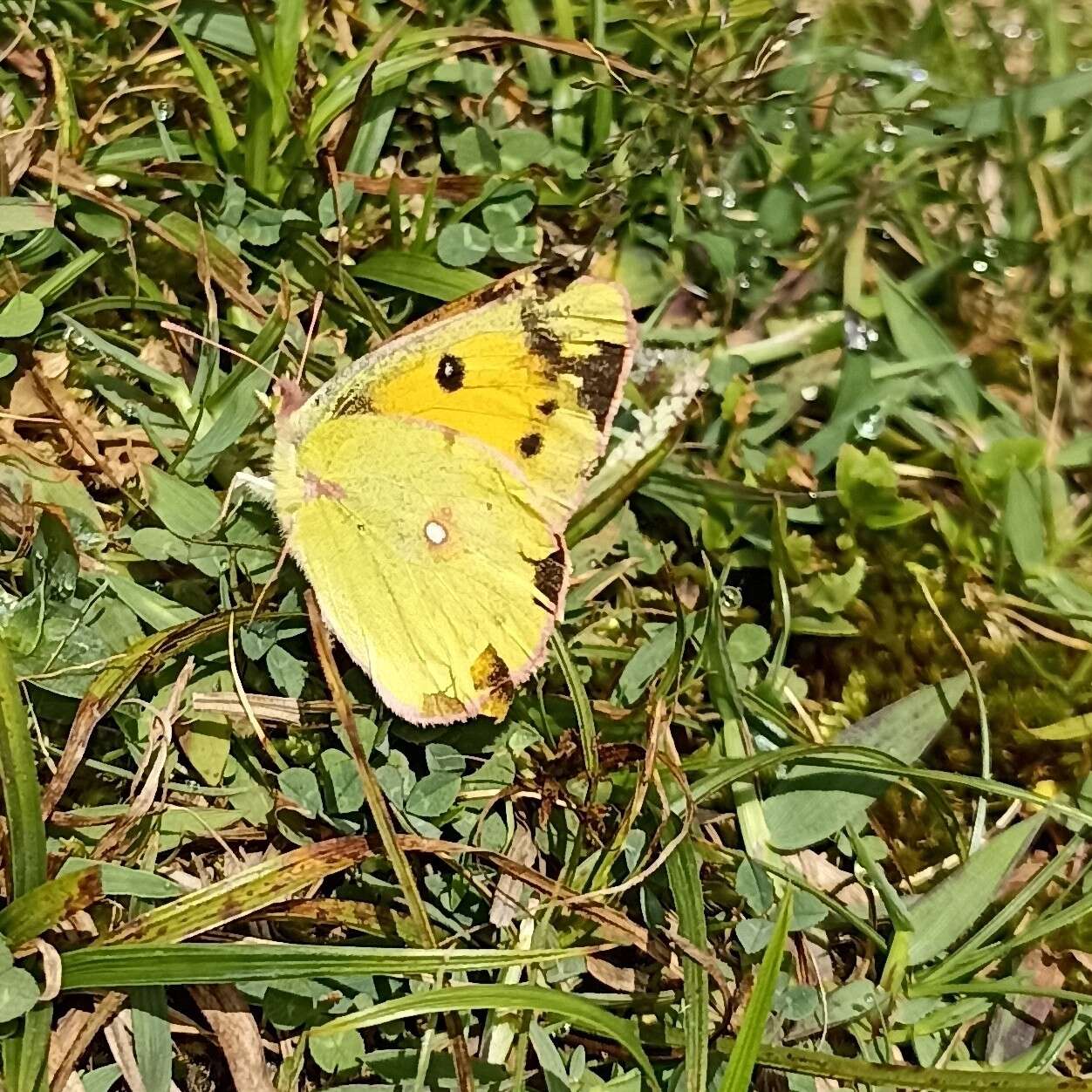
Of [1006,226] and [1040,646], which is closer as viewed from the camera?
[1040,646]

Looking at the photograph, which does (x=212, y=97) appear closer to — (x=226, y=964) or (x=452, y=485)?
(x=452, y=485)

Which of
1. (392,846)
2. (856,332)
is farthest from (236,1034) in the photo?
(856,332)

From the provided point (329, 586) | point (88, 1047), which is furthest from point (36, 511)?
point (88, 1047)

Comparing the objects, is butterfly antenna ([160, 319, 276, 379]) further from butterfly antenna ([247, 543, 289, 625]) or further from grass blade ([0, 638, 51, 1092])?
grass blade ([0, 638, 51, 1092])

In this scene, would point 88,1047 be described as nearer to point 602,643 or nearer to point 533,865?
point 533,865

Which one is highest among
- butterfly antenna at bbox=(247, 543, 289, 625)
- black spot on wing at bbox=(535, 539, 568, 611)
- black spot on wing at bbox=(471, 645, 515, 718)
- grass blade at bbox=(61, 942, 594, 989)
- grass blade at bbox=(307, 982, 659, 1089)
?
black spot on wing at bbox=(535, 539, 568, 611)

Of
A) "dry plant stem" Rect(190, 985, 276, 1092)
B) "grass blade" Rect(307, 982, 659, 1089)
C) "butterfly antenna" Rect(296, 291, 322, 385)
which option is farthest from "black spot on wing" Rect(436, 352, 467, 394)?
"dry plant stem" Rect(190, 985, 276, 1092)

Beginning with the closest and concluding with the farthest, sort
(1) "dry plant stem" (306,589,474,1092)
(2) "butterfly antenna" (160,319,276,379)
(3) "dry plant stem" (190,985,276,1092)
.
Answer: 1. (1) "dry plant stem" (306,589,474,1092)
2. (3) "dry plant stem" (190,985,276,1092)
3. (2) "butterfly antenna" (160,319,276,379)

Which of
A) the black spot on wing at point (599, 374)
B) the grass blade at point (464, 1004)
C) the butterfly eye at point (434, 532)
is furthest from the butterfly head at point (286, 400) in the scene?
the grass blade at point (464, 1004)
